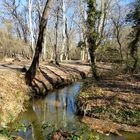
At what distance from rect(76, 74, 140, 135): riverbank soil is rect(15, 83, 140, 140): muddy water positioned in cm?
57

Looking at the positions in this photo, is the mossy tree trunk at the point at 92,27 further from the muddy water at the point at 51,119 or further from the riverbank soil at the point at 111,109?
the riverbank soil at the point at 111,109

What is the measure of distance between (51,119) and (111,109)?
2870 mm

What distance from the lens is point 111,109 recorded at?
16.2 m

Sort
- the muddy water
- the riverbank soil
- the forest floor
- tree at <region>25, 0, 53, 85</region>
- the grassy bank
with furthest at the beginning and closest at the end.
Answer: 1. tree at <region>25, 0, 53, 85</region>
2. the forest floor
3. the grassy bank
4. the riverbank soil
5. the muddy water

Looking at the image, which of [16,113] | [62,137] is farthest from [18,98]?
[62,137]

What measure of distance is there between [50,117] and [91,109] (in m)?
2.02

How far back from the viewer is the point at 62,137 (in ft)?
34.5

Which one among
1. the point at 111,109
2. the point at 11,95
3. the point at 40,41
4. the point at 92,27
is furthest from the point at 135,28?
the point at 11,95

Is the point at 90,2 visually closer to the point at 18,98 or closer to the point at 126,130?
the point at 18,98

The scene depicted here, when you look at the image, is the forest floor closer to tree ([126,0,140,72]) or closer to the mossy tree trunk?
the mossy tree trunk

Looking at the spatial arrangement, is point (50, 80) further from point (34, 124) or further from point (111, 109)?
→ point (34, 124)

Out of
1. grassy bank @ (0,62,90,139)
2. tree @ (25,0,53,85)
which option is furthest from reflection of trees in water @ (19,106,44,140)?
tree @ (25,0,53,85)

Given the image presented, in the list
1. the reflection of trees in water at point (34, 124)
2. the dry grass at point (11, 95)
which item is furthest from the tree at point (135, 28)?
the reflection of trees in water at point (34, 124)

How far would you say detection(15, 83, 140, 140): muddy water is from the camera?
13.2 meters
